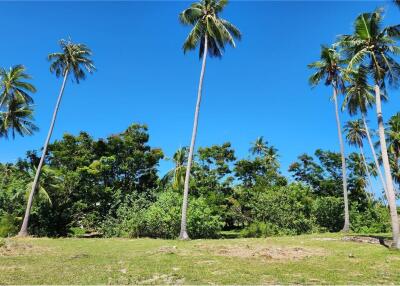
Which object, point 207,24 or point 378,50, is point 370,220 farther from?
point 207,24

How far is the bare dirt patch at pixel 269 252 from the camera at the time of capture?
13.3 metres

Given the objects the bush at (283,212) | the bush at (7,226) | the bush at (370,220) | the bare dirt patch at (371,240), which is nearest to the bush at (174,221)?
the bush at (283,212)

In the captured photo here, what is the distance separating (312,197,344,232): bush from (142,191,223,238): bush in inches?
504

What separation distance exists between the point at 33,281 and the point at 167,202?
1588cm

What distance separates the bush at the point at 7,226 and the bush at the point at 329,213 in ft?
82.8

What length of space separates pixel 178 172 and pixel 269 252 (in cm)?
1869

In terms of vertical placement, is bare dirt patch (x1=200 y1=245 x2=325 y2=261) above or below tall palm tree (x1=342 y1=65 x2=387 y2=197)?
below

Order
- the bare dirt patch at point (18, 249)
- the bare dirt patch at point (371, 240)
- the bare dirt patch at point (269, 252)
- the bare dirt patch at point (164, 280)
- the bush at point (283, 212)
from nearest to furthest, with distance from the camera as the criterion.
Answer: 1. the bare dirt patch at point (164, 280)
2. the bare dirt patch at point (269, 252)
3. the bare dirt patch at point (18, 249)
4. the bare dirt patch at point (371, 240)
5. the bush at point (283, 212)

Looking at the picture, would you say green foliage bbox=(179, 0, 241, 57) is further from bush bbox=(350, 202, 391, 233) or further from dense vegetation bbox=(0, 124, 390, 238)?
bush bbox=(350, 202, 391, 233)

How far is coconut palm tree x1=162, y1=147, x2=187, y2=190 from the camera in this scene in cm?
3149

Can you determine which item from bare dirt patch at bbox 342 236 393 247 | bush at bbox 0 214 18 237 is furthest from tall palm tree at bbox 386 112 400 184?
bush at bbox 0 214 18 237

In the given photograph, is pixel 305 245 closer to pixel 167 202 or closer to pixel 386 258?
pixel 386 258

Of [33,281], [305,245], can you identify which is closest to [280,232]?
[305,245]

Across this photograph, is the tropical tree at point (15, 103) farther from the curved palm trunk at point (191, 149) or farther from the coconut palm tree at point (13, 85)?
the curved palm trunk at point (191, 149)
